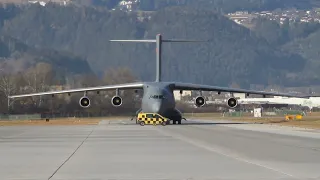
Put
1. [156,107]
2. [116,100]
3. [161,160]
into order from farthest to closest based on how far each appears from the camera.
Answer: [116,100] → [156,107] → [161,160]

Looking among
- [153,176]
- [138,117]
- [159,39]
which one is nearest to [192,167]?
[153,176]

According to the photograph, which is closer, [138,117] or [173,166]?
[173,166]

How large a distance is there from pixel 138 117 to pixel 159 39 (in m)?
11.9

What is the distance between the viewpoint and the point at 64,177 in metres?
19.6

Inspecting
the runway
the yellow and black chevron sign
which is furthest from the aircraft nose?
the runway

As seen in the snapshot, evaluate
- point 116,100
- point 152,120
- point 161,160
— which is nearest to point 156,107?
point 152,120

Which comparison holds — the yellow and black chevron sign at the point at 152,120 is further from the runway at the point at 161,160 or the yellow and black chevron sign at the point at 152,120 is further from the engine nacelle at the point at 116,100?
the runway at the point at 161,160

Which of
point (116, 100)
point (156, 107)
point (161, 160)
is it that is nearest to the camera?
point (161, 160)

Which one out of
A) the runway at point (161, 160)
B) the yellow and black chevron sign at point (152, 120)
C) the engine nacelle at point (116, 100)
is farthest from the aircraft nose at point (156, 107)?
the runway at point (161, 160)

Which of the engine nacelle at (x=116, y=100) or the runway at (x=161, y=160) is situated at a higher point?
the engine nacelle at (x=116, y=100)

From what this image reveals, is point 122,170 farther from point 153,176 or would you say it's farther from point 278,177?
point 278,177

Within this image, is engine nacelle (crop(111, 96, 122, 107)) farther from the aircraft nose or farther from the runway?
the runway

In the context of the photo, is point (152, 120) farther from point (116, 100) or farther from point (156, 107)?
point (116, 100)

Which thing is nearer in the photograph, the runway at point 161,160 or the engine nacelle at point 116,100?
the runway at point 161,160
